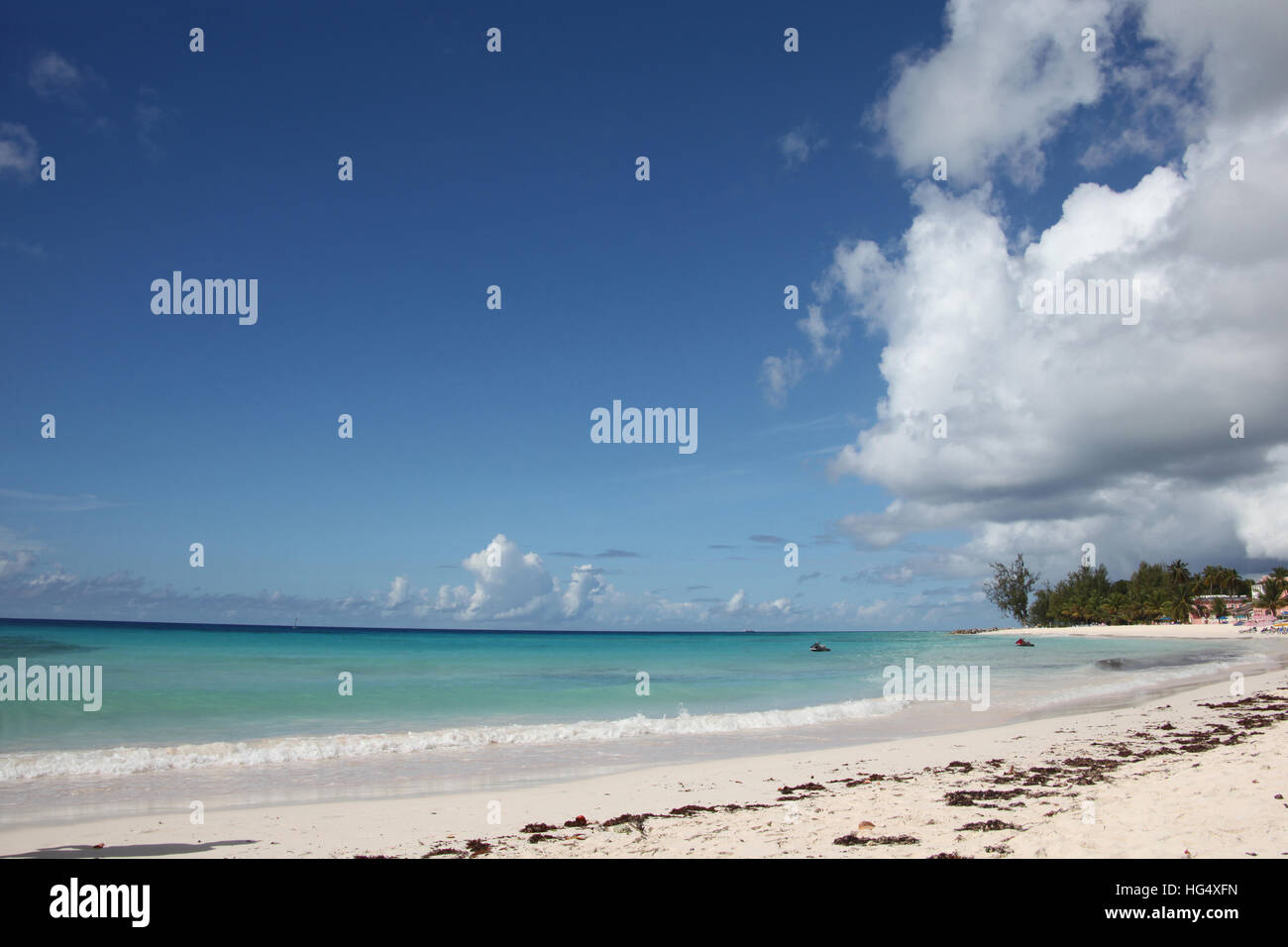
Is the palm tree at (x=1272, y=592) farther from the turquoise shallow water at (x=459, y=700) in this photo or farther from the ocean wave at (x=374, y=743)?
the ocean wave at (x=374, y=743)

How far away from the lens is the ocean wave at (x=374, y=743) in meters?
15.6

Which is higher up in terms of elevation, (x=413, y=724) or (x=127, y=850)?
(x=127, y=850)

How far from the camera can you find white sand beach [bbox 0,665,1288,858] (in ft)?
27.5

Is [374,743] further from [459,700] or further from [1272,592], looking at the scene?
[1272,592]

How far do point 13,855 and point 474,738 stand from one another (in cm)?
1111

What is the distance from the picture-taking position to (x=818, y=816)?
10.4 metres

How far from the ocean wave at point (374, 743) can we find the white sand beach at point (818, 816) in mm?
5241

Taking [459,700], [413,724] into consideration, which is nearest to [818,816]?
[413,724]

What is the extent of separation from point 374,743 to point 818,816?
12917 mm

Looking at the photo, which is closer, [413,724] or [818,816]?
[818,816]

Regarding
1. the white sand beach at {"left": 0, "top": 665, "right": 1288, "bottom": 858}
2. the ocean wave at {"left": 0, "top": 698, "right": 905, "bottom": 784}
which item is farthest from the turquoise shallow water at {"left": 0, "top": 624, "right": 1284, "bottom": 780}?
the white sand beach at {"left": 0, "top": 665, "right": 1288, "bottom": 858}

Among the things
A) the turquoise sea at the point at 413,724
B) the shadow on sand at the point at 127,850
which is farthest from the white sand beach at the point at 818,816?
the turquoise sea at the point at 413,724
